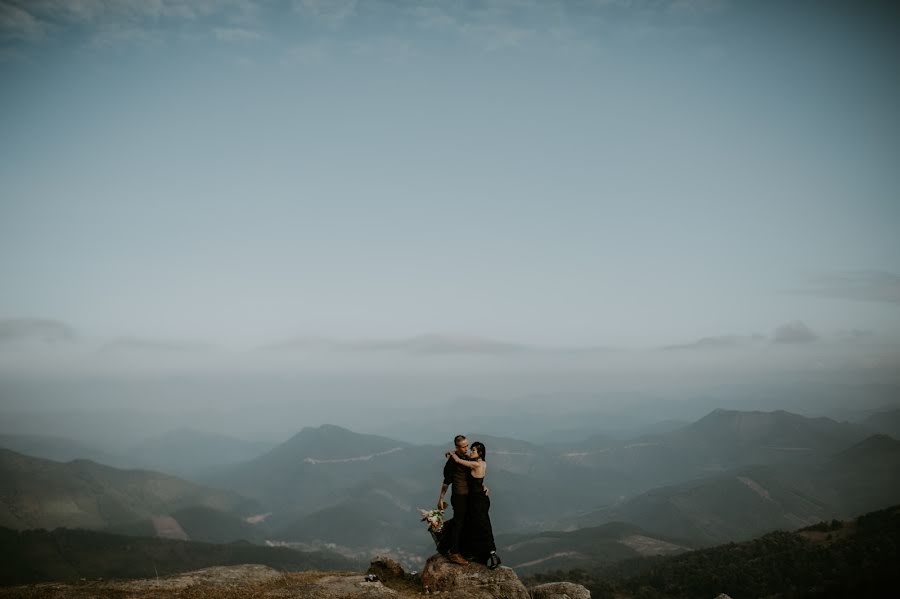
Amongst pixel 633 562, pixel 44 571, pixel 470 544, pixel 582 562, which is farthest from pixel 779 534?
pixel 44 571

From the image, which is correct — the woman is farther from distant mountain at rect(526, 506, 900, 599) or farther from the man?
distant mountain at rect(526, 506, 900, 599)

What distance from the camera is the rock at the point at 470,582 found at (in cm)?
1686

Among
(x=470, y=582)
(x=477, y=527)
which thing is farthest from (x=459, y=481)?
(x=470, y=582)

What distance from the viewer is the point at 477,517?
59.0ft

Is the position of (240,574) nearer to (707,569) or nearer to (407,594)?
(407,594)

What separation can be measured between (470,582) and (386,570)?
17.0 feet

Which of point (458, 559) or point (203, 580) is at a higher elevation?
point (458, 559)

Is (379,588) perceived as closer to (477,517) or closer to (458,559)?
(458,559)

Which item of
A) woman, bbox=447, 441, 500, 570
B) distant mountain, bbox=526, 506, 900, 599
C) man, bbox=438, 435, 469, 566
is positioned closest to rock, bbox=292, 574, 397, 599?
woman, bbox=447, 441, 500, 570

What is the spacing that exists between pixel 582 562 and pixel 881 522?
128794 millimetres

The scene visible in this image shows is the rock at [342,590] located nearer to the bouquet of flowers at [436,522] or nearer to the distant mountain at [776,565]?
the bouquet of flowers at [436,522]

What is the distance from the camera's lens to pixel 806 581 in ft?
270

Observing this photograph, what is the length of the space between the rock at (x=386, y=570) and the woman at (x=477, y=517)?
4.15 metres

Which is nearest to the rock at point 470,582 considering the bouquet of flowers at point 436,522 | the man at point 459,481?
the bouquet of flowers at point 436,522
